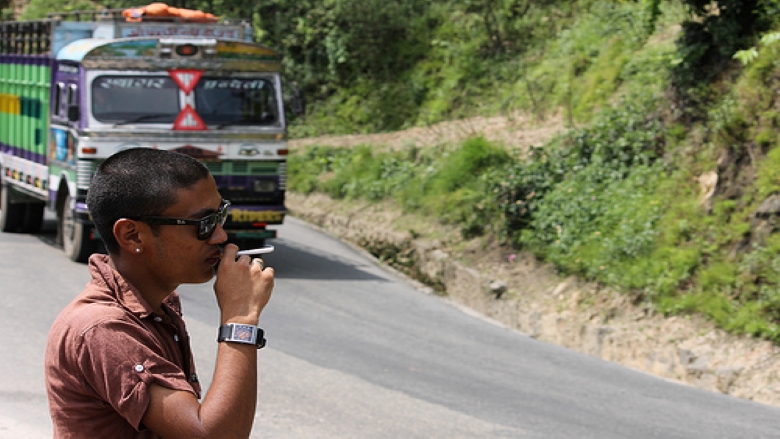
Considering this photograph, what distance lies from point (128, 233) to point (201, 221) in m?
0.19

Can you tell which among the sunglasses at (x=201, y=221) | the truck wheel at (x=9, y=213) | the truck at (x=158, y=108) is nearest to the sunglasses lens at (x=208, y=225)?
the sunglasses at (x=201, y=221)

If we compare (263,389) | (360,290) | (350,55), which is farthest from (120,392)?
(350,55)

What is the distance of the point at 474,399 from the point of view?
29.1ft

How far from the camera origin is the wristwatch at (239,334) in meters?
2.75

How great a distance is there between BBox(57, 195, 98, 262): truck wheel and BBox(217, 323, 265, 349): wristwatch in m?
11.4

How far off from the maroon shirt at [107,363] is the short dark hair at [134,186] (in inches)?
6.1

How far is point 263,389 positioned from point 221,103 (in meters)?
6.38

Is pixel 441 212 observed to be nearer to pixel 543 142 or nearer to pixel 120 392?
pixel 543 142

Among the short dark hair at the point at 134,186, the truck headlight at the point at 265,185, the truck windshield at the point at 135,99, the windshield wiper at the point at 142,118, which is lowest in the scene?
the truck headlight at the point at 265,185

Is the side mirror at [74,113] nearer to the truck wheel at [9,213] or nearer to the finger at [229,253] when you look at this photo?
the truck wheel at [9,213]

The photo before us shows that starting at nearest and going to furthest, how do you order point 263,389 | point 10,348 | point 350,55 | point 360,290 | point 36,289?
point 263,389
point 10,348
point 36,289
point 360,290
point 350,55

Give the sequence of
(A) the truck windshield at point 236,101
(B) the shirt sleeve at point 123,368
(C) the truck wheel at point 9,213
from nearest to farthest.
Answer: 1. (B) the shirt sleeve at point 123,368
2. (A) the truck windshield at point 236,101
3. (C) the truck wheel at point 9,213

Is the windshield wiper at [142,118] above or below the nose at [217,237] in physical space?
below

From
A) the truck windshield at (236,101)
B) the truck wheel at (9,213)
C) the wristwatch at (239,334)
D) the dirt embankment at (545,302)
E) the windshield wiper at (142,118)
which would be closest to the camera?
the wristwatch at (239,334)
